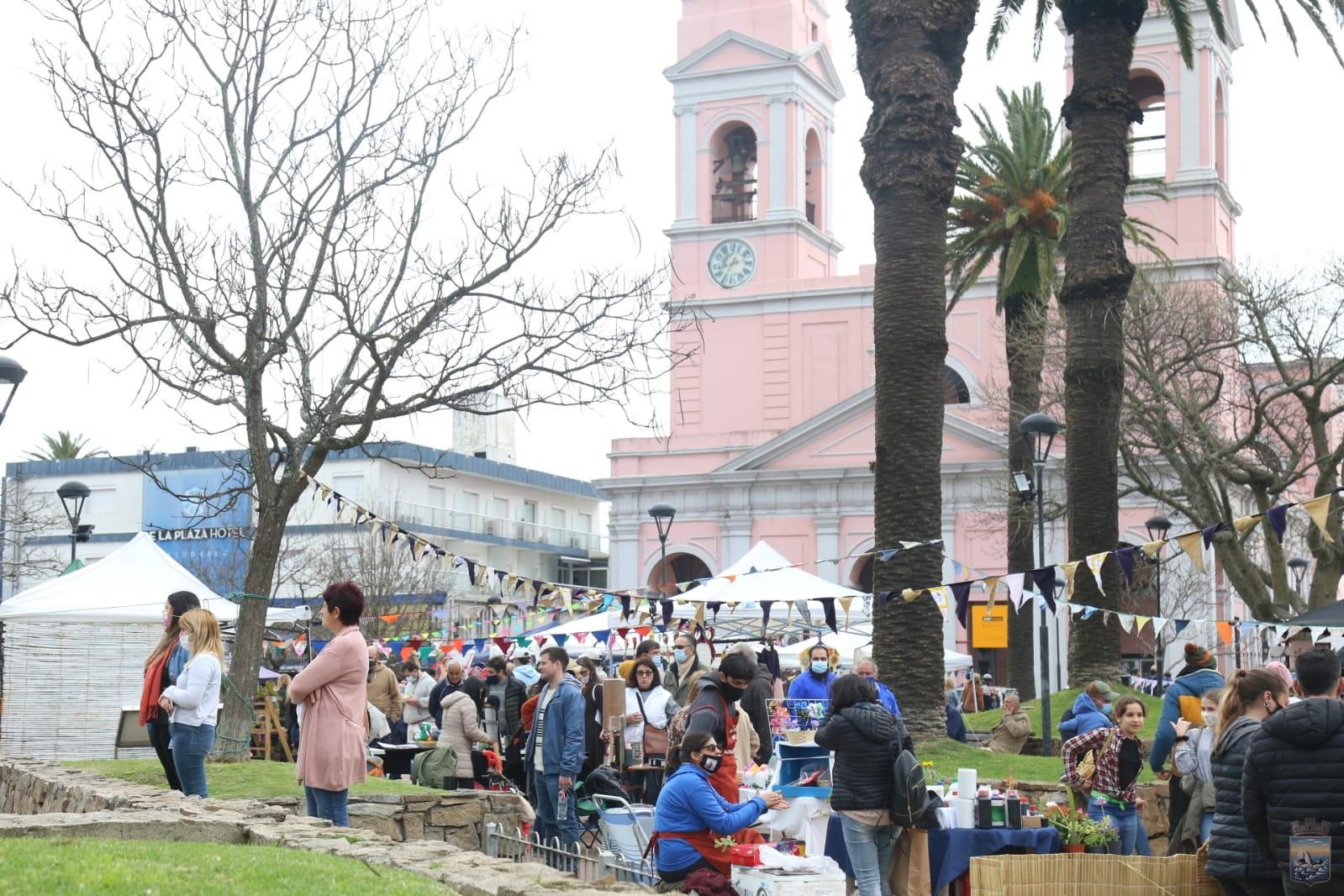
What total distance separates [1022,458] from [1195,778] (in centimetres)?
1878

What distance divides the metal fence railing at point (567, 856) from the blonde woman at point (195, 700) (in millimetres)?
2100

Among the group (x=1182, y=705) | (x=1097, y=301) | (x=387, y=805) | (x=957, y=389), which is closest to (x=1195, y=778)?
(x=1182, y=705)

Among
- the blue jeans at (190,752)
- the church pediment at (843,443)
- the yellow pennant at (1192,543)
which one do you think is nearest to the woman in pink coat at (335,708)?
the blue jeans at (190,752)

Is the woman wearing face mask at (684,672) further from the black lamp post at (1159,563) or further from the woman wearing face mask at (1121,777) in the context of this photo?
the black lamp post at (1159,563)

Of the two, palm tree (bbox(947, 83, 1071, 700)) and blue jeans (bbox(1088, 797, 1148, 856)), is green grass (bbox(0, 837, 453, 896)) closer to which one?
blue jeans (bbox(1088, 797, 1148, 856))

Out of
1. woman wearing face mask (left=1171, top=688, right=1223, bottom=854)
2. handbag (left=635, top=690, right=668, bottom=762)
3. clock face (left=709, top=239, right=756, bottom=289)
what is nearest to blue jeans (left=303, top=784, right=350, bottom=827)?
woman wearing face mask (left=1171, top=688, right=1223, bottom=854)

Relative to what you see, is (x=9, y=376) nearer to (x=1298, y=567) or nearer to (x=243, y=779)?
(x=243, y=779)

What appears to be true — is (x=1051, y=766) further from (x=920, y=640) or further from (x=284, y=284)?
(x=284, y=284)

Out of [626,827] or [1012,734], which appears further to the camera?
[1012,734]

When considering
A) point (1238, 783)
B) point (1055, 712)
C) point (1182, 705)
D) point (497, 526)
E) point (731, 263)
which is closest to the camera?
point (1238, 783)

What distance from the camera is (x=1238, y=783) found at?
7859mm

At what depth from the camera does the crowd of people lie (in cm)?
741

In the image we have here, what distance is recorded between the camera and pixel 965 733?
2144 cm

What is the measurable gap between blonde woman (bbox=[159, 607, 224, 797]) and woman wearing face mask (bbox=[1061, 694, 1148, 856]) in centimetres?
590
